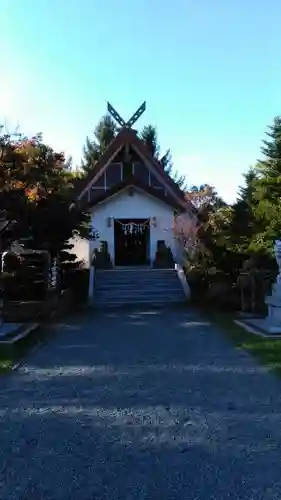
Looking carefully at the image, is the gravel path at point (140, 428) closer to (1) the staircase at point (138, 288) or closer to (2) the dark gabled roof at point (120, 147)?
(1) the staircase at point (138, 288)

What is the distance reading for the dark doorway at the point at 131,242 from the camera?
32.0 meters

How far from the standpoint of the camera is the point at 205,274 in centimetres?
2225

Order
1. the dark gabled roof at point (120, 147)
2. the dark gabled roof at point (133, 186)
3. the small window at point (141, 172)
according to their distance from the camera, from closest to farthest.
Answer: the dark gabled roof at point (133, 186)
the dark gabled roof at point (120, 147)
the small window at point (141, 172)

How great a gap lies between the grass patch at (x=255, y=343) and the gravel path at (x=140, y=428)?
28cm

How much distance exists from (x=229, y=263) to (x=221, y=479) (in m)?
17.2

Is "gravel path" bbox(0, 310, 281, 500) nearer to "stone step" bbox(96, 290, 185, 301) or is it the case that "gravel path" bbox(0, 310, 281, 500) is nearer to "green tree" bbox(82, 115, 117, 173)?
"stone step" bbox(96, 290, 185, 301)

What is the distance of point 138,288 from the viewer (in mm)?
24938

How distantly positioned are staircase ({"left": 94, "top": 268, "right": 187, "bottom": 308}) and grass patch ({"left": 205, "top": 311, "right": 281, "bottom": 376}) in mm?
6663

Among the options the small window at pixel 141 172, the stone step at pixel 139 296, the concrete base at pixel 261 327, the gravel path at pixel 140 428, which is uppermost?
the small window at pixel 141 172

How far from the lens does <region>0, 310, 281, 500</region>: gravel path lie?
13.3 ft

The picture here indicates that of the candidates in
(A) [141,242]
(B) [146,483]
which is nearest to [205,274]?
(A) [141,242]

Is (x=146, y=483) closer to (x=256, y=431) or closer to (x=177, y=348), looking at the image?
(x=256, y=431)

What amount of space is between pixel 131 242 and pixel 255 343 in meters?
21.9

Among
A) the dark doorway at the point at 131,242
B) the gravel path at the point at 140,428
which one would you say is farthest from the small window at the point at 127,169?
the gravel path at the point at 140,428
